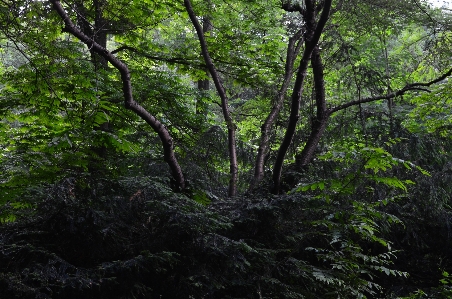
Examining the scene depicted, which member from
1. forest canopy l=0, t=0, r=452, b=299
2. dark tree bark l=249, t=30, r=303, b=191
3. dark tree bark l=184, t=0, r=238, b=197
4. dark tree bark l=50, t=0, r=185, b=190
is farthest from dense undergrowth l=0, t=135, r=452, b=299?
dark tree bark l=249, t=30, r=303, b=191

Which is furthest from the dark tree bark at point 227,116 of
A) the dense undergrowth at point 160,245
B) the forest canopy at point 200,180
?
the dense undergrowth at point 160,245

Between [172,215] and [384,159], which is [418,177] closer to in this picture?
[384,159]

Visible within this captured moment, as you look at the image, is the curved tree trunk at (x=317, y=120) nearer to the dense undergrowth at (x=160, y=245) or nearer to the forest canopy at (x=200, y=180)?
the forest canopy at (x=200, y=180)

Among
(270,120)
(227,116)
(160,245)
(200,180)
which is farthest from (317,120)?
(160,245)

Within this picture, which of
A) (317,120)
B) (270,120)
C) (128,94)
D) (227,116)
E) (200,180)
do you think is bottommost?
(200,180)

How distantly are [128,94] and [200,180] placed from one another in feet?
4.74

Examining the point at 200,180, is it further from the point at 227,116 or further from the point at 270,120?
the point at 270,120

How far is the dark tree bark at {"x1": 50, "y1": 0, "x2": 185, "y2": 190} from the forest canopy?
0.02 meters

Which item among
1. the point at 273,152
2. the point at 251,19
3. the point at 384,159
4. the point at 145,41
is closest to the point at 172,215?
the point at 384,159

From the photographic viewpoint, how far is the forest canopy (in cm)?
343

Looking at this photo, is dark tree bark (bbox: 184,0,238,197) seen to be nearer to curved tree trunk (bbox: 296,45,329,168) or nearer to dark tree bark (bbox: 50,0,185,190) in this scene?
curved tree trunk (bbox: 296,45,329,168)

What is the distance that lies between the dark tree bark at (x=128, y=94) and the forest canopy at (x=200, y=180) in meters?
0.02

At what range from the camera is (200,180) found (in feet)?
16.7

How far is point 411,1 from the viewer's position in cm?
562
